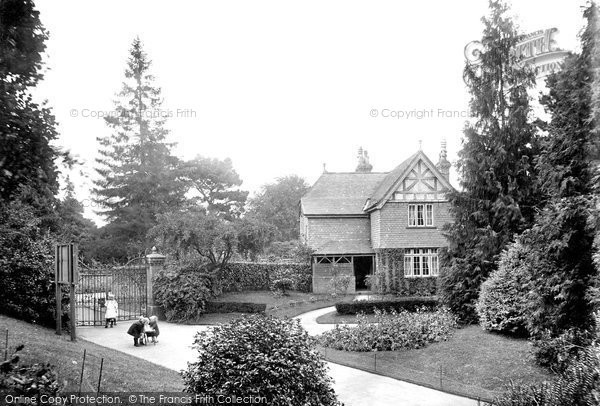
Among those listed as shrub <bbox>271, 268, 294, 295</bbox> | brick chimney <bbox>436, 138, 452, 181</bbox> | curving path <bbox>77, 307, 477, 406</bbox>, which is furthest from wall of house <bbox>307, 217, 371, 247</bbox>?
curving path <bbox>77, 307, 477, 406</bbox>

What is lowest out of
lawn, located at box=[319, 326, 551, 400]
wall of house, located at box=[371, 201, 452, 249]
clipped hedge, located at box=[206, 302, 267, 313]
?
clipped hedge, located at box=[206, 302, 267, 313]

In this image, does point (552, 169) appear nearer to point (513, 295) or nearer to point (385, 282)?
point (513, 295)

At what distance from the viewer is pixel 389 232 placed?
103 ft

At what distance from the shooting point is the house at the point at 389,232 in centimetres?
3059

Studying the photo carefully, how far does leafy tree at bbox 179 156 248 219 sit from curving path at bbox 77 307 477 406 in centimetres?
3132

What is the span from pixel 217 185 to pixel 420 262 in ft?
87.3

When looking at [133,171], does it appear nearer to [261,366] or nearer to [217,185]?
[217,185]

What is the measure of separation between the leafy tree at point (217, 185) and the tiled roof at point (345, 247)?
19149 millimetres

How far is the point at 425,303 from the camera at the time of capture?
73.2 feet

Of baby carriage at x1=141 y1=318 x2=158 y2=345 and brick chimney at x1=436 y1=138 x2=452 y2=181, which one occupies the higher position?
brick chimney at x1=436 y1=138 x2=452 y2=181

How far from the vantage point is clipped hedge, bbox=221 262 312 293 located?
29031mm

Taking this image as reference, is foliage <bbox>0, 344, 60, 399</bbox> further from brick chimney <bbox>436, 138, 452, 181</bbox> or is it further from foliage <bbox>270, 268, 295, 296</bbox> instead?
brick chimney <bbox>436, 138, 452, 181</bbox>

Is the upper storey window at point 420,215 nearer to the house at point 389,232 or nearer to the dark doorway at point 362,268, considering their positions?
the house at point 389,232

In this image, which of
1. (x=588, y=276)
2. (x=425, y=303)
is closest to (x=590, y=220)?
(x=588, y=276)
